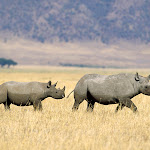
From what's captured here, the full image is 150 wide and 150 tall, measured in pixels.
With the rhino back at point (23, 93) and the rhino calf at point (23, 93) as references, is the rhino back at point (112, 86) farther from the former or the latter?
the rhino back at point (23, 93)

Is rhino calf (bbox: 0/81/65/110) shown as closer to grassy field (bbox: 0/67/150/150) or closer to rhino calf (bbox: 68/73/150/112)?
grassy field (bbox: 0/67/150/150)

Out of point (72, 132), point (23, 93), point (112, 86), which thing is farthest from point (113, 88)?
point (72, 132)

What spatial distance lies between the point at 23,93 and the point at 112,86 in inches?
103

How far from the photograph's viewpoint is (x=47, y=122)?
955 centimetres

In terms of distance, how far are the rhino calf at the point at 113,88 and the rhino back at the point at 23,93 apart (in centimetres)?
118

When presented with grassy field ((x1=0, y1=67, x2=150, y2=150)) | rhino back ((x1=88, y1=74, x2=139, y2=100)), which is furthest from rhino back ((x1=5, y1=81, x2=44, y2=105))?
rhino back ((x1=88, y1=74, x2=139, y2=100))

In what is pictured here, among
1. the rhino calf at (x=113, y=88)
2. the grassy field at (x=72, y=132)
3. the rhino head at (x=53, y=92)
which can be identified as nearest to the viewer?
the grassy field at (x=72, y=132)

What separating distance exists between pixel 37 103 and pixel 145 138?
14.6 feet

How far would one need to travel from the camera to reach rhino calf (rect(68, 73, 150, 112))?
11.3 metres

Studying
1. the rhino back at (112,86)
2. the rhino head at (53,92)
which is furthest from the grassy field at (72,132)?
the rhino head at (53,92)

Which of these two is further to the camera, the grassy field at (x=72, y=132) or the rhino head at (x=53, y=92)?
the rhino head at (x=53, y=92)

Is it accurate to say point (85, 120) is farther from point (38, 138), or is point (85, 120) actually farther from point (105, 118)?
point (38, 138)

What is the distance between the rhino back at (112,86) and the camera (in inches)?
448

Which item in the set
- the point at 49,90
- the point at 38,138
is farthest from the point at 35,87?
the point at 38,138
